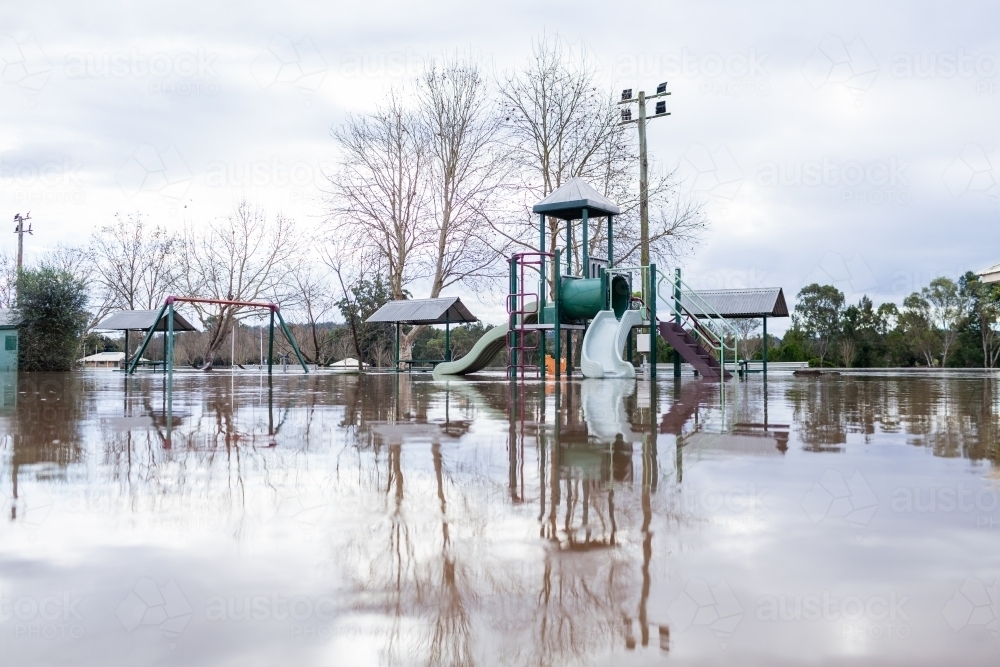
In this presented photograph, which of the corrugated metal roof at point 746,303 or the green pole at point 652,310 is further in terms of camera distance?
the corrugated metal roof at point 746,303

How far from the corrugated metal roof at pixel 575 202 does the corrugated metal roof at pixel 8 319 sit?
23241 mm

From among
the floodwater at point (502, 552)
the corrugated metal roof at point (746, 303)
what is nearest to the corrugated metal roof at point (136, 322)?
the corrugated metal roof at point (746, 303)

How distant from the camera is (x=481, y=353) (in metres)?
22.3

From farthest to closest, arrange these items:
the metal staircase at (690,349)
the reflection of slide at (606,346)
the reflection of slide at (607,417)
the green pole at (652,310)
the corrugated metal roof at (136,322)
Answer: the corrugated metal roof at (136,322)
the green pole at (652,310)
the metal staircase at (690,349)
the reflection of slide at (606,346)
the reflection of slide at (607,417)

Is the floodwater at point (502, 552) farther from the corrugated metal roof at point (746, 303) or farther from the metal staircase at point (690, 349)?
the corrugated metal roof at point (746, 303)

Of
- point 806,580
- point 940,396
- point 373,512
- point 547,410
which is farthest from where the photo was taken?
point 940,396

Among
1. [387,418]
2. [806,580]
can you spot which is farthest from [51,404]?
[806,580]

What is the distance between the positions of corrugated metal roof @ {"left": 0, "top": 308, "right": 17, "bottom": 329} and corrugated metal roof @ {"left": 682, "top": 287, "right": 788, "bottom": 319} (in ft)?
84.0

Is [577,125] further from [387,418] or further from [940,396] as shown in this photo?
[387,418]

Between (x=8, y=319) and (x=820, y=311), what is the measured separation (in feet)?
136

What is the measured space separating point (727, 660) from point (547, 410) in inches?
245

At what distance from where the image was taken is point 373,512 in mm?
3111

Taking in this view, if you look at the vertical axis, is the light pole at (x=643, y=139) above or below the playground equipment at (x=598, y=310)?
above

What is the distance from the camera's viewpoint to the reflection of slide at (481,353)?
2195 centimetres
